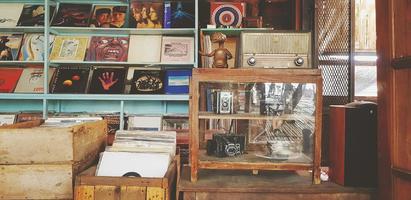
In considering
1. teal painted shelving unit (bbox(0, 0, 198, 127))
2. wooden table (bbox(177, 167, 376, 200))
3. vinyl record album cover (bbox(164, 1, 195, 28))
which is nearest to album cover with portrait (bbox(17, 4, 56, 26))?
teal painted shelving unit (bbox(0, 0, 198, 127))

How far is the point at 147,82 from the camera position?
143 inches

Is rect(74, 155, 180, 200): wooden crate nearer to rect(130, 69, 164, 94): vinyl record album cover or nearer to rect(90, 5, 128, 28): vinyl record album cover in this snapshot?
rect(130, 69, 164, 94): vinyl record album cover

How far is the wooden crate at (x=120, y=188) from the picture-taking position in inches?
60.1

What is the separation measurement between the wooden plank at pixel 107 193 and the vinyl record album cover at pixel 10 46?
2744 millimetres

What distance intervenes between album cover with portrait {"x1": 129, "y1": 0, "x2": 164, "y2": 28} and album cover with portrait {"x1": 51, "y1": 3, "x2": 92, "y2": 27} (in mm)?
479

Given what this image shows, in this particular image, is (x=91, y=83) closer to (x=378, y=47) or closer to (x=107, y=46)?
(x=107, y=46)

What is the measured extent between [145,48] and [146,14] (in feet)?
1.18

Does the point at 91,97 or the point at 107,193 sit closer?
the point at 107,193

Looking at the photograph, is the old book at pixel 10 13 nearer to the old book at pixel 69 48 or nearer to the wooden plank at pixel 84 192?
the old book at pixel 69 48

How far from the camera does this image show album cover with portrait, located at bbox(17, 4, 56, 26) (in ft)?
12.0

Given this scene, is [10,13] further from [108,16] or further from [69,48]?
[108,16]

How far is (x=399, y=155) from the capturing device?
4.58 ft

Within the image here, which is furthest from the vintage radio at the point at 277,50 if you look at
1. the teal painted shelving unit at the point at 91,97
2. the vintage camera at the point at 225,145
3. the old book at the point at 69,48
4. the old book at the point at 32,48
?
the old book at the point at 32,48

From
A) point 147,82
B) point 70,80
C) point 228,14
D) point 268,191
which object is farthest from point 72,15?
point 268,191
